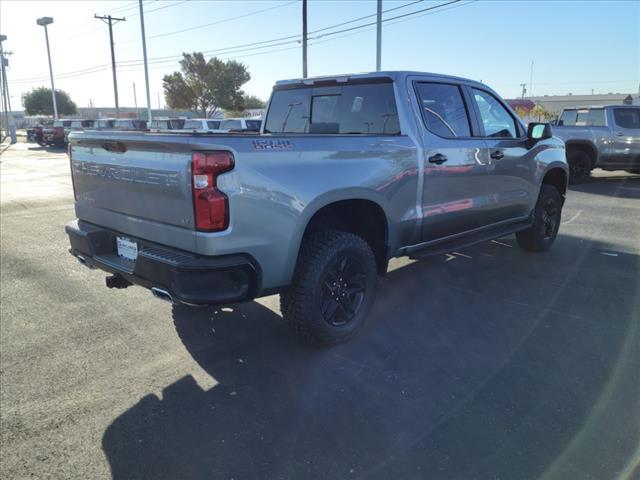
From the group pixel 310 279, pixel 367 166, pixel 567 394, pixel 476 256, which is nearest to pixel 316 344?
pixel 310 279

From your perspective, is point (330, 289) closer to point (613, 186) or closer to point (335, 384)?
point (335, 384)

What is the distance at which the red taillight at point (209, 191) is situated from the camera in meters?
2.77

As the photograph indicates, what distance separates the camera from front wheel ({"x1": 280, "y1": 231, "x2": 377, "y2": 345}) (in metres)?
3.37

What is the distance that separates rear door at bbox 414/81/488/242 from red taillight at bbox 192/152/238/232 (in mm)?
1937

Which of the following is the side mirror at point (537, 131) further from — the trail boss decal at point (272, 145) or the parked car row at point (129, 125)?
the parked car row at point (129, 125)

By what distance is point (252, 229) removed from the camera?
2957 millimetres

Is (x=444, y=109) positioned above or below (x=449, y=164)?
above

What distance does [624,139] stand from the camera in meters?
12.5

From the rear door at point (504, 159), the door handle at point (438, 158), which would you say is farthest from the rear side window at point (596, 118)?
the door handle at point (438, 158)

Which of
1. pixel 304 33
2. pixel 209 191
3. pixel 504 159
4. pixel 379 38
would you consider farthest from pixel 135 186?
pixel 304 33

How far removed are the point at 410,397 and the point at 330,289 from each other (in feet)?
3.15

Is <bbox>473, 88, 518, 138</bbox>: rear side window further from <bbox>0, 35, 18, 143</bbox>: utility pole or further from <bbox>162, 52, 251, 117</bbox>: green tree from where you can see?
<bbox>162, 52, 251, 117</bbox>: green tree

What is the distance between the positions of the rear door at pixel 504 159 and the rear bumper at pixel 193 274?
2.97 meters

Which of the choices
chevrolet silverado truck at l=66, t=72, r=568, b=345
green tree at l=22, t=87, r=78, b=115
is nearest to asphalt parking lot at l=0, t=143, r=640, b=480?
chevrolet silverado truck at l=66, t=72, r=568, b=345
